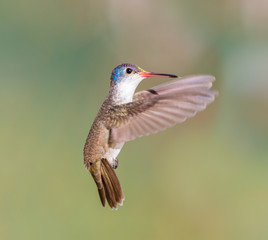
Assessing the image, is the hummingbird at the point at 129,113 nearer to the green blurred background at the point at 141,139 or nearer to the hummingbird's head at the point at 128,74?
the hummingbird's head at the point at 128,74

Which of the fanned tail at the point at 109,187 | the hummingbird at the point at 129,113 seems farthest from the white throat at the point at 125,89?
the fanned tail at the point at 109,187

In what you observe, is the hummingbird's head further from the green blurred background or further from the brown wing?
the green blurred background

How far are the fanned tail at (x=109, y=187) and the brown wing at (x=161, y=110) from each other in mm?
124

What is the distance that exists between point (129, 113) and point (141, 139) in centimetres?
281

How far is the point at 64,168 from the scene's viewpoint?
3.37 meters

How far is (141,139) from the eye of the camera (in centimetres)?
381

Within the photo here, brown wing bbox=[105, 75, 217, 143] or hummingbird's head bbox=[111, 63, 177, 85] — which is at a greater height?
hummingbird's head bbox=[111, 63, 177, 85]

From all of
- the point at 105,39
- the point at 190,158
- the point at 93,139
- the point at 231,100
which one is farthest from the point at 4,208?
the point at 231,100

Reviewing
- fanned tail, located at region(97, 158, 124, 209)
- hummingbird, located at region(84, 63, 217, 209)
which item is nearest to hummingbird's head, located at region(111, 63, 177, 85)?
hummingbird, located at region(84, 63, 217, 209)

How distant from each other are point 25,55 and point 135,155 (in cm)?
143

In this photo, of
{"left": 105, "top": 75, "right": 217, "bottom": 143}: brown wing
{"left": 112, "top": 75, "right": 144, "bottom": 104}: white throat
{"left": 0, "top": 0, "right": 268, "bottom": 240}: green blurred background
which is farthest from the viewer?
{"left": 0, "top": 0, "right": 268, "bottom": 240}: green blurred background

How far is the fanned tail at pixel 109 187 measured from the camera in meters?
1.05

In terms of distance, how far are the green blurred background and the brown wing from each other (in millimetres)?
2132

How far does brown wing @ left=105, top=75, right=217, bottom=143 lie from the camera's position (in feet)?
2.90
